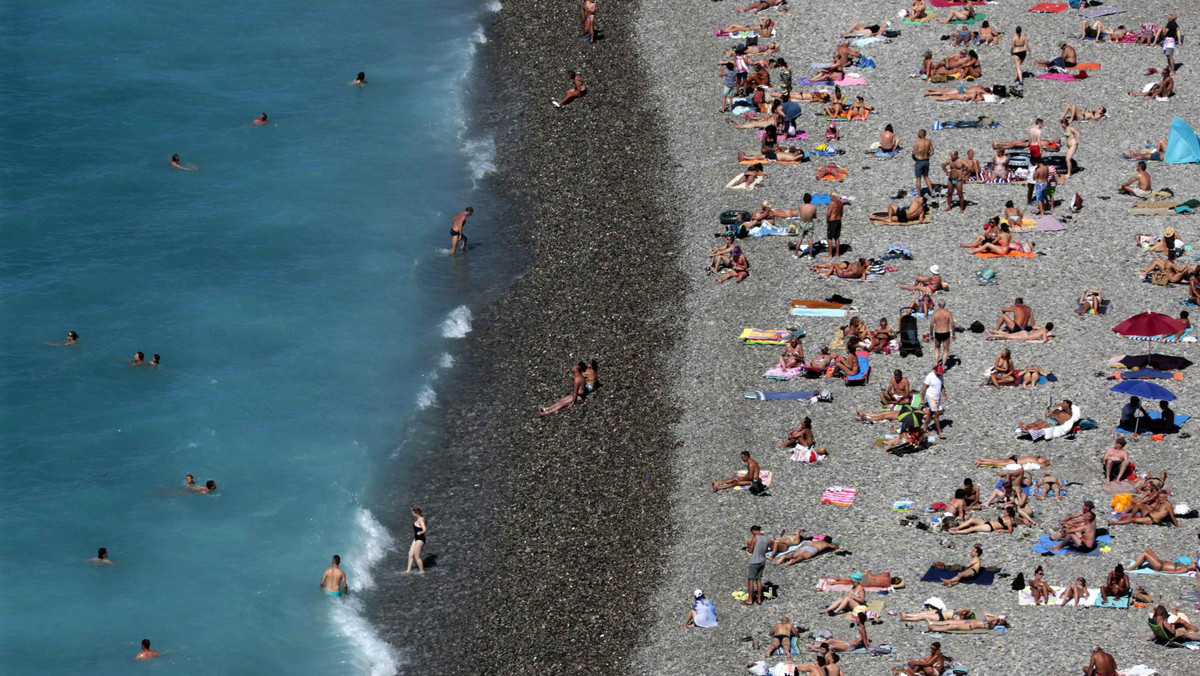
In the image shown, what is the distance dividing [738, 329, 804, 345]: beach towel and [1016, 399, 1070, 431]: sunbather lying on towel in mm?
6118

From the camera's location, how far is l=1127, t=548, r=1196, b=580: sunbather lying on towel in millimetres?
25625

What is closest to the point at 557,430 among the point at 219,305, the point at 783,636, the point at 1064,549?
the point at 783,636

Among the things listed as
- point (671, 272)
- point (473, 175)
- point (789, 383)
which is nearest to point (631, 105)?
point (473, 175)

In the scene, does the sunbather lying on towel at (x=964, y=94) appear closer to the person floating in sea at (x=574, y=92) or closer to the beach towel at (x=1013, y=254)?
the beach towel at (x=1013, y=254)

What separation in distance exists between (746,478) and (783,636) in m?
5.22

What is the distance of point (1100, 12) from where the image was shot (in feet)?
156

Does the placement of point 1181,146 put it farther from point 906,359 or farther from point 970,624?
point 970,624

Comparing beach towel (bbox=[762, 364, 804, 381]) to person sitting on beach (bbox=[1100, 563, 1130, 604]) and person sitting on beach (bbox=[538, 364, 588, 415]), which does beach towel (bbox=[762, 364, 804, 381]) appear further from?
person sitting on beach (bbox=[1100, 563, 1130, 604])

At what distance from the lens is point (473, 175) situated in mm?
45281

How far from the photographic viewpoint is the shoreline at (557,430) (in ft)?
92.9

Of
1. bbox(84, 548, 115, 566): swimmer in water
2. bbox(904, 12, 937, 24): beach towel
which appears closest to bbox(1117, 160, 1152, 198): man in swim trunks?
bbox(904, 12, 937, 24): beach towel

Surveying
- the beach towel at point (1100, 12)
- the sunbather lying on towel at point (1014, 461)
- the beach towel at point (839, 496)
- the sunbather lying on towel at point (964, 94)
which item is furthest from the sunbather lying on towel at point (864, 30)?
the beach towel at point (839, 496)

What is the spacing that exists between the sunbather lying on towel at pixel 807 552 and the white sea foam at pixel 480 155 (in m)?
20.9

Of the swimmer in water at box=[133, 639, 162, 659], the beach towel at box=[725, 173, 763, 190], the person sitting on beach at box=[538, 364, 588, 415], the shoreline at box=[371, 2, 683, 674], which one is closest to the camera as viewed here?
the swimmer in water at box=[133, 639, 162, 659]
